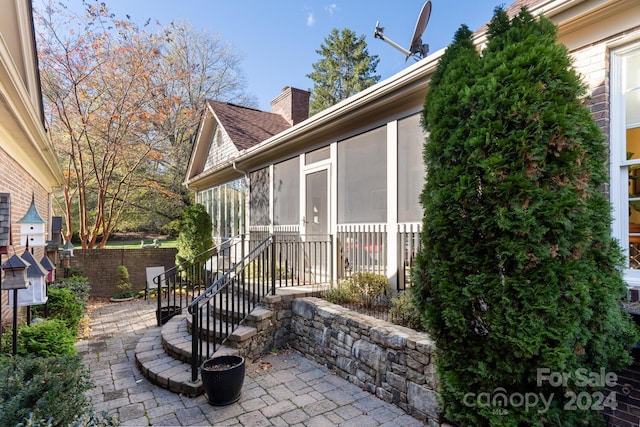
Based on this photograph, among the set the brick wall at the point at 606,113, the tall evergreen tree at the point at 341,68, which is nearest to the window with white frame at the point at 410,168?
the brick wall at the point at 606,113

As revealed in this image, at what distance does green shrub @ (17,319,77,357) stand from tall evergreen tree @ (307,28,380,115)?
870 inches

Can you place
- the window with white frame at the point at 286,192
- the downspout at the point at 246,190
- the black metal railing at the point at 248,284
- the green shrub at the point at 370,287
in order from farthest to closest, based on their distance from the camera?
the downspout at the point at 246,190 < the window with white frame at the point at 286,192 < the green shrub at the point at 370,287 < the black metal railing at the point at 248,284

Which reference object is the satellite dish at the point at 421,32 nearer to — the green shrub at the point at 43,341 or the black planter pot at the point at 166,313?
the black planter pot at the point at 166,313

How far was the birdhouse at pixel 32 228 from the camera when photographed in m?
3.91

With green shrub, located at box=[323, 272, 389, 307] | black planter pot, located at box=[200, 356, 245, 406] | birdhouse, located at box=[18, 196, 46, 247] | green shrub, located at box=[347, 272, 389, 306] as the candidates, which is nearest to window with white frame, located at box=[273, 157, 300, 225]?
green shrub, located at box=[323, 272, 389, 307]

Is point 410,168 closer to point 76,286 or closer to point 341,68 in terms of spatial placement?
point 76,286

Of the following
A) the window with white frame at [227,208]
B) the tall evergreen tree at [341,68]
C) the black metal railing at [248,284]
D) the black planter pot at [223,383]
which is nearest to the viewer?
the black planter pot at [223,383]

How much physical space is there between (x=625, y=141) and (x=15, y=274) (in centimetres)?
520

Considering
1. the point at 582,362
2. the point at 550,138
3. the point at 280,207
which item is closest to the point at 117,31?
the point at 280,207

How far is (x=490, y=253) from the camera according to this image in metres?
2.25

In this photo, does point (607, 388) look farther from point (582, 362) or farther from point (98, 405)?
point (98, 405)

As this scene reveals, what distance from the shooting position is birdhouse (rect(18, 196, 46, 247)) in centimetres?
391

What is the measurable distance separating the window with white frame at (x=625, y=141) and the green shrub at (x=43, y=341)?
18.9 feet

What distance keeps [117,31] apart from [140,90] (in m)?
1.77
